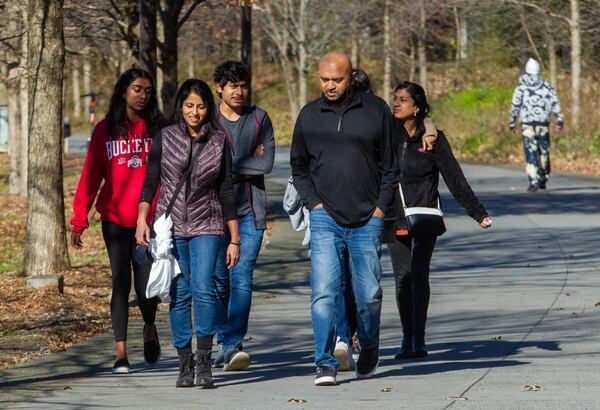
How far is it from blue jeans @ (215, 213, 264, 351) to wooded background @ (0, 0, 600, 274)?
5091 millimetres

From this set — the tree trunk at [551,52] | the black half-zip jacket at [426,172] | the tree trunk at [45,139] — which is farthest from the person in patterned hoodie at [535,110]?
the tree trunk at [551,52]

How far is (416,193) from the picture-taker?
354 inches

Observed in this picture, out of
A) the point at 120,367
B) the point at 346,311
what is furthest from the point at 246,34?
the point at 120,367

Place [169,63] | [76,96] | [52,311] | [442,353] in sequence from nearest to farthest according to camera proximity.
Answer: [442,353], [52,311], [169,63], [76,96]

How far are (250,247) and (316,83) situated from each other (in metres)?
61.5

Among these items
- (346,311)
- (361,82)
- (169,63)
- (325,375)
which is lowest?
(325,375)

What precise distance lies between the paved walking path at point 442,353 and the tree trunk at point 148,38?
2.59 m

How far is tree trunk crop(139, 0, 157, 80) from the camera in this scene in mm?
16406

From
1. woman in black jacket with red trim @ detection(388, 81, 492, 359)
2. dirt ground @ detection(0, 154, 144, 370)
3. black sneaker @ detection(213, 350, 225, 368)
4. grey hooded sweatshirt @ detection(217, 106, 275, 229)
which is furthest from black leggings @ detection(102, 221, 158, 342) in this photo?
woman in black jacket with red trim @ detection(388, 81, 492, 359)

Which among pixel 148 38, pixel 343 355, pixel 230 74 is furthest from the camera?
pixel 148 38

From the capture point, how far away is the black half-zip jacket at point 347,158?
7.75 m

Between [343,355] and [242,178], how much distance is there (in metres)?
1.23

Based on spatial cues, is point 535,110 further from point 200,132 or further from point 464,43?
point 464,43

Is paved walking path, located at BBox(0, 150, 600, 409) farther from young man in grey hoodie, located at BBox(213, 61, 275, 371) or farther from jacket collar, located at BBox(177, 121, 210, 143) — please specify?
jacket collar, located at BBox(177, 121, 210, 143)
